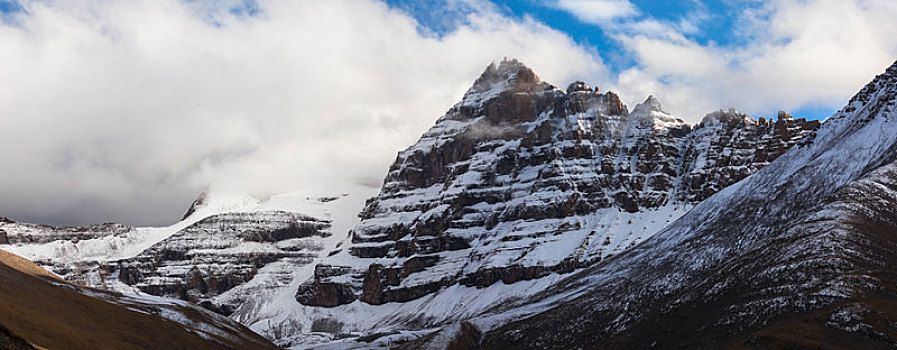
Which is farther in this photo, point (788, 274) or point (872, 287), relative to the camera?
point (788, 274)

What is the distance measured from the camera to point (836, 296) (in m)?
175

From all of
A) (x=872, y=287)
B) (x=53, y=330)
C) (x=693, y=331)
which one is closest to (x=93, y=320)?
(x=53, y=330)

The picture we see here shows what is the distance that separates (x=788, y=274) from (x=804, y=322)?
29.6m

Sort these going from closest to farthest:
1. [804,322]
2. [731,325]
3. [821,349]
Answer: [821,349]
[804,322]
[731,325]

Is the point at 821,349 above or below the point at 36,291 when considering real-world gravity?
below

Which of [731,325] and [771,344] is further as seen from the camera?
[731,325]

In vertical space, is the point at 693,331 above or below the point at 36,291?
below


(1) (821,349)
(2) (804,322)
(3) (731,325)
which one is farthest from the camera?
(3) (731,325)

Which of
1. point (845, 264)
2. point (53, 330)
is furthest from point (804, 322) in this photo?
point (53, 330)

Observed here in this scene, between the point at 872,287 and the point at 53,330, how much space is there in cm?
14541

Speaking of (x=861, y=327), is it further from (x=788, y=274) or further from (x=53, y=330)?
(x=53, y=330)

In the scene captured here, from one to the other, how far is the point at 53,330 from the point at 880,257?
6208 inches

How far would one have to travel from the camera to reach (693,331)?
195 m

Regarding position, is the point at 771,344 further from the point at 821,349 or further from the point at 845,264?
the point at 845,264
